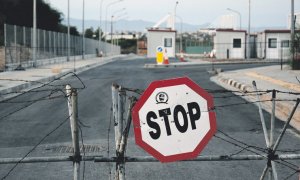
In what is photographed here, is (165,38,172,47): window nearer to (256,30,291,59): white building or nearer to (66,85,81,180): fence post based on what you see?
(256,30,291,59): white building

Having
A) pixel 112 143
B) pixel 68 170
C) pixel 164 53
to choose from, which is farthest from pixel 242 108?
pixel 164 53

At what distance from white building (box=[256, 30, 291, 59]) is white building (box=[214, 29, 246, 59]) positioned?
2.06 meters

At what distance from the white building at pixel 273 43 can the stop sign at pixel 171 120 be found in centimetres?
5123

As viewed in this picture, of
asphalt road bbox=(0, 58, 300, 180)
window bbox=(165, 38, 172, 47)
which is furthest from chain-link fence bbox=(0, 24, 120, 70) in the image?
asphalt road bbox=(0, 58, 300, 180)

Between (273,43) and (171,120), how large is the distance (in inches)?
2138

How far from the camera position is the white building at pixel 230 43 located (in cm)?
5769

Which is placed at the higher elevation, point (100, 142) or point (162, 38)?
point (162, 38)

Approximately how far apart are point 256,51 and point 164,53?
21.8m

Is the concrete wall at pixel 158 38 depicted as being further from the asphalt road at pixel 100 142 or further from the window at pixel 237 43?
the asphalt road at pixel 100 142

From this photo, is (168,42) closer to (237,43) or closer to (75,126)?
(237,43)

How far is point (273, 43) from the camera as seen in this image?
57594 mm

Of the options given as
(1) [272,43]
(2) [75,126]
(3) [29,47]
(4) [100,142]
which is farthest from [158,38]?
(2) [75,126]

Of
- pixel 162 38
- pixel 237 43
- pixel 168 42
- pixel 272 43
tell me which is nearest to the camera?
→ pixel 272 43

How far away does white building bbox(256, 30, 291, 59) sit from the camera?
56.3m
